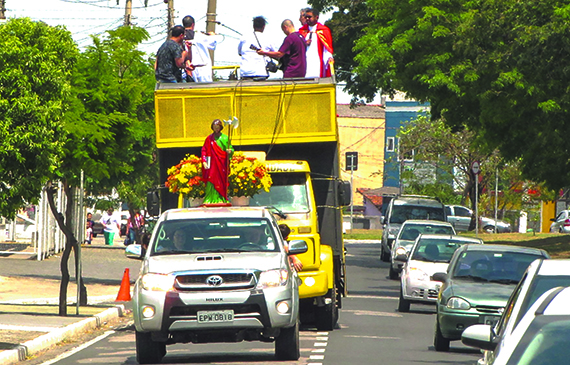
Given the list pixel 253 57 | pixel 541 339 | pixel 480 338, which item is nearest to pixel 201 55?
pixel 253 57

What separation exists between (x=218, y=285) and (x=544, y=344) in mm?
6921

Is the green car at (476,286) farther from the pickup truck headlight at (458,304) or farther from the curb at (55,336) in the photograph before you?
the curb at (55,336)

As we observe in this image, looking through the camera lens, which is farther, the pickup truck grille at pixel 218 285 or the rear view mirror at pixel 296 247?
the rear view mirror at pixel 296 247

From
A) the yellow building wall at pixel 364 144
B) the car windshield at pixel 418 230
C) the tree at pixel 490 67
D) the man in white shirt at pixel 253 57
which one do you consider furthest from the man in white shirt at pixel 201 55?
the yellow building wall at pixel 364 144

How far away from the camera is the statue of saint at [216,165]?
49.6ft

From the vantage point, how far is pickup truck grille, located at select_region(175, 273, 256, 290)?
12125mm

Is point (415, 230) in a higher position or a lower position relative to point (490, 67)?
lower

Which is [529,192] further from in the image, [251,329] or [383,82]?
[251,329]

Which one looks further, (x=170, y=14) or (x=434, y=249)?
(x=170, y=14)

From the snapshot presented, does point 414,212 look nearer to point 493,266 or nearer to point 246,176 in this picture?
point 493,266

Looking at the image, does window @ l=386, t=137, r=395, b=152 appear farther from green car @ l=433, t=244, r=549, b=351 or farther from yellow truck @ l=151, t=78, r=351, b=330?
green car @ l=433, t=244, r=549, b=351

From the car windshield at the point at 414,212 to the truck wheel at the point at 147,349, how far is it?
28.2m

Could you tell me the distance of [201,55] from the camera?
63.4ft

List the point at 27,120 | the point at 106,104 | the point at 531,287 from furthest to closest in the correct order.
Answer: the point at 106,104, the point at 27,120, the point at 531,287
